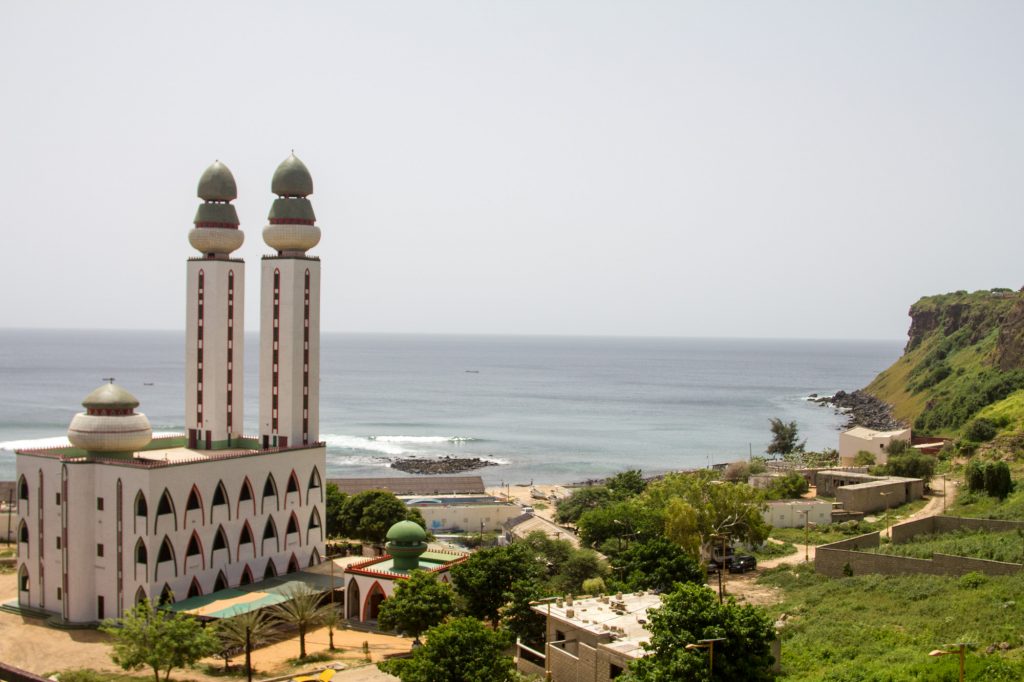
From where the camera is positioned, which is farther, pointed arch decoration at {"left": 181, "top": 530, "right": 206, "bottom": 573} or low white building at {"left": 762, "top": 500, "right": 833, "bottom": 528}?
low white building at {"left": 762, "top": 500, "right": 833, "bottom": 528}

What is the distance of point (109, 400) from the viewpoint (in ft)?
131

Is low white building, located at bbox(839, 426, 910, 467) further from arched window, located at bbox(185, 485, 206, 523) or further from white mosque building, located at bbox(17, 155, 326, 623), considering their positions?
arched window, located at bbox(185, 485, 206, 523)

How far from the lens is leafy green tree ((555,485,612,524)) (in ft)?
197

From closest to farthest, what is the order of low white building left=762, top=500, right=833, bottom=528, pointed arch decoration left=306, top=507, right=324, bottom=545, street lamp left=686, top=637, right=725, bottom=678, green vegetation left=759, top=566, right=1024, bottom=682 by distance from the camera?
street lamp left=686, top=637, right=725, bottom=678
green vegetation left=759, top=566, right=1024, bottom=682
pointed arch decoration left=306, top=507, right=324, bottom=545
low white building left=762, top=500, right=833, bottom=528

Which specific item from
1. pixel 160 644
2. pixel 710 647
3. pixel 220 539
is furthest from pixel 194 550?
pixel 710 647

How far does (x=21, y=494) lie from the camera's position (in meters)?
41.0

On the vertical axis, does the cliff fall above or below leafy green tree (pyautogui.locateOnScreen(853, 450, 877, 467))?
above

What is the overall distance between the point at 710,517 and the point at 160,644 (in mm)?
23919

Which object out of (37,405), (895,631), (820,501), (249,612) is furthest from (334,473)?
(37,405)

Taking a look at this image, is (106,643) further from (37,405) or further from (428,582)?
(37,405)

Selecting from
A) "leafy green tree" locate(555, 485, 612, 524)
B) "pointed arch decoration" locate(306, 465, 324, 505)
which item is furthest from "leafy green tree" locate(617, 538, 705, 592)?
"leafy green tree" locate(555, 485, 612, 524)

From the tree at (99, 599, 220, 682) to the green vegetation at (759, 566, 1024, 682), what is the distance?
18.7 meters

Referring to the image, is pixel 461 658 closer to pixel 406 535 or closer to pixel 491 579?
pixel 491 579

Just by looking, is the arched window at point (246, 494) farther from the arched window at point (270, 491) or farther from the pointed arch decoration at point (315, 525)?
the pointed arch decoration at point (315, 525)
